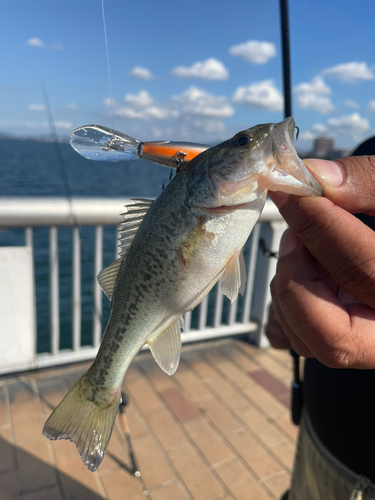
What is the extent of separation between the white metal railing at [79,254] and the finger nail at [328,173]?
2348 mm

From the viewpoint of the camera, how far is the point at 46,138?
2146 mm

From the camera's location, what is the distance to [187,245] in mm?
1204

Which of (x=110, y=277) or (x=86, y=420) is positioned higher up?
(x=110, y=277)

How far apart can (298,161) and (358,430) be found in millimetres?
1074

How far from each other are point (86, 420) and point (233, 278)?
0.68 metres

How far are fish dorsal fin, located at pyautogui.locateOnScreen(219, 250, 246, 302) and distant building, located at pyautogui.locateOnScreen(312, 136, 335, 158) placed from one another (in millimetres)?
734

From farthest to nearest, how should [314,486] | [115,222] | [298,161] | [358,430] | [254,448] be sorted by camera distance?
1. [115,222]
2. [254,448]
3. [314,486]
4. [358,430]
5. [298,161]

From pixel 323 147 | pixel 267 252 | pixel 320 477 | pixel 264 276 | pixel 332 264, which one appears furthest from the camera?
pixel 264 276

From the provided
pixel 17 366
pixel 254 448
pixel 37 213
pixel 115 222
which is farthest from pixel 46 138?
pixel 254 448

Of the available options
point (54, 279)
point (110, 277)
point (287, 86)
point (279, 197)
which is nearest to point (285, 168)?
point (279, 197)

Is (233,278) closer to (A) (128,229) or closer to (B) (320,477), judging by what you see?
(A) (128,229)

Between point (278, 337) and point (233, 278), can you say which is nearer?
point (233, 278)

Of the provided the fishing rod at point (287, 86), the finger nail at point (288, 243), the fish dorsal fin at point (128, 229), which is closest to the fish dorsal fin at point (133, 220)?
the fish dorsal fin at point (128, 229)

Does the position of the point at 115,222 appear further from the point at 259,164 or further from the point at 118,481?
the point at 259,164
